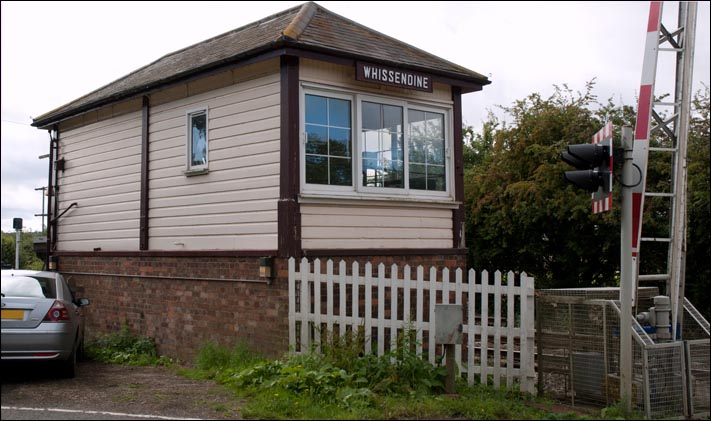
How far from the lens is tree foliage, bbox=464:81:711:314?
1356cm

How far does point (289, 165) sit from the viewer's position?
984 cm

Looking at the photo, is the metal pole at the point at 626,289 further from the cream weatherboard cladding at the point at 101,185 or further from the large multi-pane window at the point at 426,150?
the cream weatherboard cladding at the point at 101,185

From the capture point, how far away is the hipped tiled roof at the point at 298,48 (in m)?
10.1

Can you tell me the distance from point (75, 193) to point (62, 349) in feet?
20.3

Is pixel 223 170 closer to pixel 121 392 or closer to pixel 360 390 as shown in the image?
pixel 121 392

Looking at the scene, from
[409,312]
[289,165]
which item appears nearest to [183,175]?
[289,165]

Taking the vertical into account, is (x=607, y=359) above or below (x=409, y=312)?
below

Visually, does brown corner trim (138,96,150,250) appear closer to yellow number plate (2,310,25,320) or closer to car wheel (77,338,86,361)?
car wheel (77,338,86,361)

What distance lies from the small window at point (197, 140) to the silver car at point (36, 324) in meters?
2.90

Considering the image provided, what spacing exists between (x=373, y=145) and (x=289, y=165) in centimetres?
161

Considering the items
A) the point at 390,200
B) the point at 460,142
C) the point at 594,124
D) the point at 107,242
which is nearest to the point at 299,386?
the point at 390,200

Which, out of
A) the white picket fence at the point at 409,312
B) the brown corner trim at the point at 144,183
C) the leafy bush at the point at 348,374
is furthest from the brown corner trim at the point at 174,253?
the leafy bush at the point at 348,374

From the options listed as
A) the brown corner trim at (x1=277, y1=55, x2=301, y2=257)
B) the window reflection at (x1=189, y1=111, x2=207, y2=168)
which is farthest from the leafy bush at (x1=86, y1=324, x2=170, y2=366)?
the brown corner trim at (x1=277, y1=55, x2=301, y2=257)

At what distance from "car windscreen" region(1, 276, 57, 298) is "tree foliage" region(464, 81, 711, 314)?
961 centimetres
